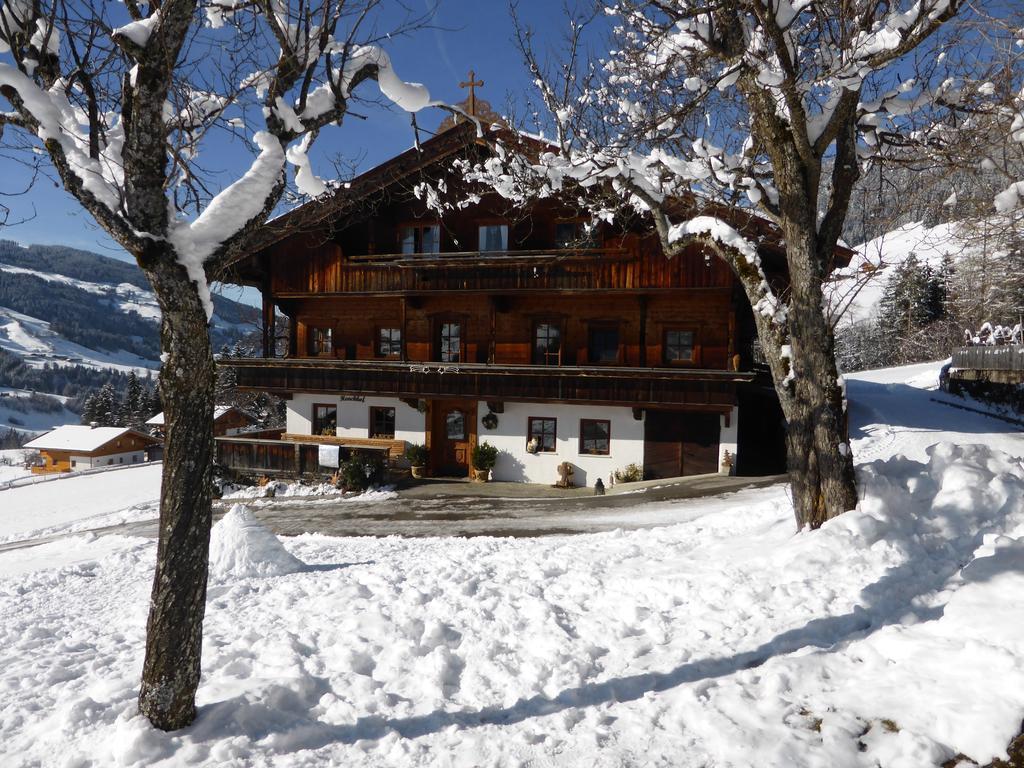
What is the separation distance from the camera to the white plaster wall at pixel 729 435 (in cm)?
1775

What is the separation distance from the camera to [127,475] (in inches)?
1310

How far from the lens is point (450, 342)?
20.9 meters

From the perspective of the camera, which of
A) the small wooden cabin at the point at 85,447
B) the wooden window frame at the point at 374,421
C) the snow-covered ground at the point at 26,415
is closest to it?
the wooden window frame at the point at 374,421

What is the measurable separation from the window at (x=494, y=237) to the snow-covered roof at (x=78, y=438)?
5862cm

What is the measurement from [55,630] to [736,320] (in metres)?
16.8

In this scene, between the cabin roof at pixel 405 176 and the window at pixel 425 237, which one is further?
the window at pixel 425 237

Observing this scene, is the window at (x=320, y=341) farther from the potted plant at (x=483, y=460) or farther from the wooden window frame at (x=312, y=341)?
the potted plant at (x=483, y=460)

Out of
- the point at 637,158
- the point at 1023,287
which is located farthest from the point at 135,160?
the point at 1023,287

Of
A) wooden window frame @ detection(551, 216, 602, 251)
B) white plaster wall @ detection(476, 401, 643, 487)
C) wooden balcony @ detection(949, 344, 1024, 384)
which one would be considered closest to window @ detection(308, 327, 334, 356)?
white plaster wall @ detection(476, 401, 643, 487)

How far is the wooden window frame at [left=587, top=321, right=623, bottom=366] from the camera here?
18984mm

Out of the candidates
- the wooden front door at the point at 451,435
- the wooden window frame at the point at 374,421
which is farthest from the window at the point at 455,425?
the wooden window frame at the point at 374,421

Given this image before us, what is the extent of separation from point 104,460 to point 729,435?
218 ft

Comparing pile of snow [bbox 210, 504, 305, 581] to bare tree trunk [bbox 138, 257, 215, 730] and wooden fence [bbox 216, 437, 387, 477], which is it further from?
wooden fence [bbox 216, 437, 387, 477]

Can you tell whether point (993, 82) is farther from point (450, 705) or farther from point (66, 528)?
point (66, 528)
